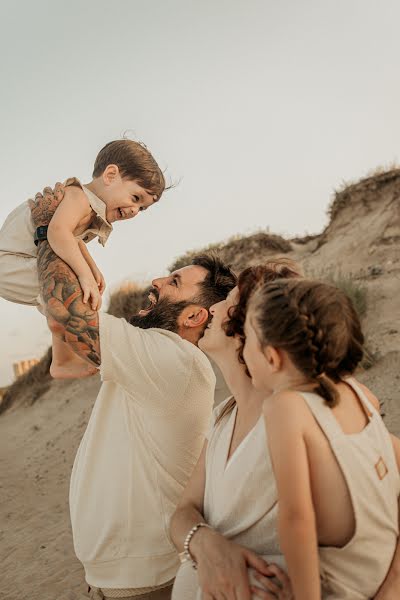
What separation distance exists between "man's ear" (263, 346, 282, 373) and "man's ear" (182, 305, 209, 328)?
1.09 meters

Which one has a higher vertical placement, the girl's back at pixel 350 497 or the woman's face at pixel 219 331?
the woman's face at pixel 219 331

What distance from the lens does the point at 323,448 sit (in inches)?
60.2

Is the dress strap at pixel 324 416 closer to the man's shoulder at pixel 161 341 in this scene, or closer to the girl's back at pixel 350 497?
the girl's back at pixel 350 497

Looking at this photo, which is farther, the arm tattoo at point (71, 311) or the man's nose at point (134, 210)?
the man's nose at point (134, 210)

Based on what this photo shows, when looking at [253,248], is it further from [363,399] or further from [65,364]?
[363,399]

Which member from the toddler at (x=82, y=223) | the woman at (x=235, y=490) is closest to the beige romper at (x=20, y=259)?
the toddler at (x=82, y=223)

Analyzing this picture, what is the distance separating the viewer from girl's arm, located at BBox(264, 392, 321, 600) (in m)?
1.46

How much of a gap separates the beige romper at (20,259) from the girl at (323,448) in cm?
170

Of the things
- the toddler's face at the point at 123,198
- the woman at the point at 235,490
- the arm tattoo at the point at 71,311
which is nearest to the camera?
the woman at the point at 235,490

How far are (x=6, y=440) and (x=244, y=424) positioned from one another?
12210mm

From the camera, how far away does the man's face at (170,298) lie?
8.88 ft

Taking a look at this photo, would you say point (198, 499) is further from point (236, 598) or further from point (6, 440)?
point (6, 440)

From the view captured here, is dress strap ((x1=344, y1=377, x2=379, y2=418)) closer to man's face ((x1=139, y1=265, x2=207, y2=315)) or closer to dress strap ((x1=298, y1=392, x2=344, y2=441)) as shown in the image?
dress strap ((x1=298, y1=392, x2=344, y2=441))

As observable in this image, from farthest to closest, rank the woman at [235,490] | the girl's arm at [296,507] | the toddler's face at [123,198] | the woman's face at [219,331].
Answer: the toddler's face at [123,198] < the woman's face at [219,331] < the woman at [235,490] < the girl's arm at [296,507]
